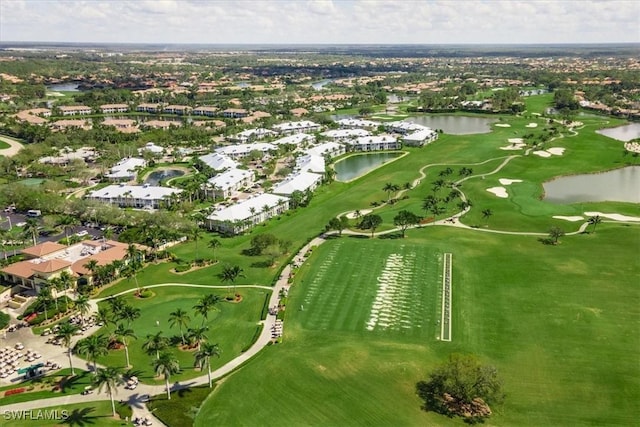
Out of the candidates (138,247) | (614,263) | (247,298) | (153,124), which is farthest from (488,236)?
(153,124)

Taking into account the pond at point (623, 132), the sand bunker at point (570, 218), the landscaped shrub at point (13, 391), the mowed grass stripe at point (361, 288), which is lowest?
the landscaped shrub at point (13, 391)

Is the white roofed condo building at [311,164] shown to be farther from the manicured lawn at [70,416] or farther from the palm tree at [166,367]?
the manicured lawn at [70,416]

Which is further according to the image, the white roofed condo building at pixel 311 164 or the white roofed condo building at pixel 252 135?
the white roofed condo building at pixel 252 135

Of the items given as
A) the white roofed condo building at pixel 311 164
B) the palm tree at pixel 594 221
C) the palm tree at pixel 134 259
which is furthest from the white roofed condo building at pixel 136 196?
the palm tree at pixel 594 221

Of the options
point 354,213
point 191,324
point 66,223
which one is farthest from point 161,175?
point 191,324

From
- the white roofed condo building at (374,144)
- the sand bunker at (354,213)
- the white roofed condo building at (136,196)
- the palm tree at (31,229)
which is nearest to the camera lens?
the palm tree at (31,229)

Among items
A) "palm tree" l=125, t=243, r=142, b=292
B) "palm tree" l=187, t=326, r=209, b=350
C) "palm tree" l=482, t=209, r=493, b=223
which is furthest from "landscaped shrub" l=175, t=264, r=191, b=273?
"palm tree" l=482, t=209, r=493, b=223

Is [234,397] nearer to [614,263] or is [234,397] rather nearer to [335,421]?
[335,421]
